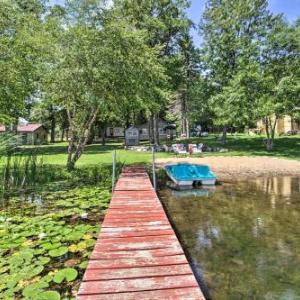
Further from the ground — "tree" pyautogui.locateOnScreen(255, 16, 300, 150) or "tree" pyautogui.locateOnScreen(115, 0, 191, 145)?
"tree" pyautogui.locateOnScreen(115, 0, 191, 145)

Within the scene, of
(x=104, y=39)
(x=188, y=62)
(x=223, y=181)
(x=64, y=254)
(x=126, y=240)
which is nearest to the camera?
(x=126, y=240)

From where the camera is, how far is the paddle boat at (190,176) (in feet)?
42.6

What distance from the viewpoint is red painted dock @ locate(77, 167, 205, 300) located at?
11.4ft

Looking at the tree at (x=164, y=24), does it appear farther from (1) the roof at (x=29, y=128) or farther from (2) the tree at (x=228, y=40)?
(1) the roof at (x=29, y=128)

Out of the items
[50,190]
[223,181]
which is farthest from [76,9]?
[223,181]

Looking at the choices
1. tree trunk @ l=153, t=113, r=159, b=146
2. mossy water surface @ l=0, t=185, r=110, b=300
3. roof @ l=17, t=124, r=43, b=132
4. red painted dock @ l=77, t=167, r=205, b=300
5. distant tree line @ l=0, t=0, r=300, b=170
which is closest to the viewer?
red painted dock @ l=77, t=167, r=205, b=300

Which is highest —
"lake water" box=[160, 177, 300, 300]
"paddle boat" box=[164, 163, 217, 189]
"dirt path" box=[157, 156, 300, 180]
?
"paddle boat" box=[164, 163, 217, 189]

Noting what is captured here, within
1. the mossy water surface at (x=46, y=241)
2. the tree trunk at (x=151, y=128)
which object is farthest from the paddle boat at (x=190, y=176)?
the tree trunk at (x=151, y=128)

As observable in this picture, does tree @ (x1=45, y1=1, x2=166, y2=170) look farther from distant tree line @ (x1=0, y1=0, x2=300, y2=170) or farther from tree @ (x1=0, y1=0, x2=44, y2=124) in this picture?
tree @ (x1=0, y1=0, x2=44, y2=124)

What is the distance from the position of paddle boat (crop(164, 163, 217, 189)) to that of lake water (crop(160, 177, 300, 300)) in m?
0.85

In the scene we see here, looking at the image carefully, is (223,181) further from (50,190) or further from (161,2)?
(161,2)

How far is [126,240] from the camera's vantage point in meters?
5.17

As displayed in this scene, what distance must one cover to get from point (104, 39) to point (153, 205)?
8.24m

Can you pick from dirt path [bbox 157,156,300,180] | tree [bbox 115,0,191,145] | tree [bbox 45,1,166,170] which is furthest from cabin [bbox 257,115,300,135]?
tree [bbox 45,1,166,170]
